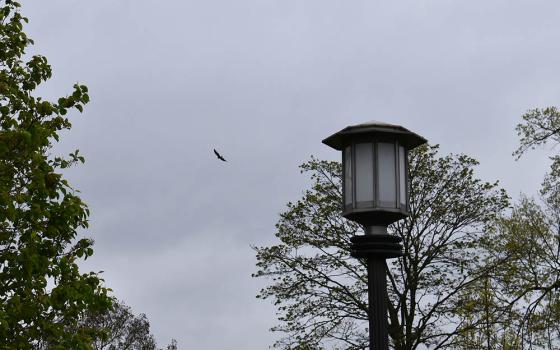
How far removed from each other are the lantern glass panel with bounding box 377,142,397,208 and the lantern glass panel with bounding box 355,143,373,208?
2.9 inches

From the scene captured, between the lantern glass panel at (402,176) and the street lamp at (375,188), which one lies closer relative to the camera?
the street lamp at (375,188)

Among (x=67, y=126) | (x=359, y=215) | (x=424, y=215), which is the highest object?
(x=424, y=215)

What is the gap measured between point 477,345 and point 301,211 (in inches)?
264

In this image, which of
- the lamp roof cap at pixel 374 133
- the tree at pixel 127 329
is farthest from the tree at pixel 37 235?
the tree at pixel 127 329

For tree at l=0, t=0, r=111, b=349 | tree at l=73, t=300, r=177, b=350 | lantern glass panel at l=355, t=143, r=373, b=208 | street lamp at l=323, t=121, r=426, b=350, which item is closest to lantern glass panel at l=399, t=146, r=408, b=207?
street lamp at l=323, t=121, r=426, b=350

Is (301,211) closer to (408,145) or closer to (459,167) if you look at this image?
(459,167)

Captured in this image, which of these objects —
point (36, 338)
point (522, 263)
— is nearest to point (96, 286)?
point (36, 338)

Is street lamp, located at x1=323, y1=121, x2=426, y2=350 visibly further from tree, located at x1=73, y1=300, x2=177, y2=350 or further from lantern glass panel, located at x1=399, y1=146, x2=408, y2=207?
tree, located at x1=73, y1=300, x2=177, y2=350

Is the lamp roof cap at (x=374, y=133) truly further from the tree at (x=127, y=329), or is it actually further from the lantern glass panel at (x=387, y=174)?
the tree at (x=127, y=329)

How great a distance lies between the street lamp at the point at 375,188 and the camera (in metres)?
6.94

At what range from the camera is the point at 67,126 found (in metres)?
12.8

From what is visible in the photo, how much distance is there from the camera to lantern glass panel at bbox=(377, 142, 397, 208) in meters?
6.98

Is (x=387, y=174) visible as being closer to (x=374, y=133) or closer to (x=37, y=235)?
(x=374, y=133)

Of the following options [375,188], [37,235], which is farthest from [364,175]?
[37,235]
